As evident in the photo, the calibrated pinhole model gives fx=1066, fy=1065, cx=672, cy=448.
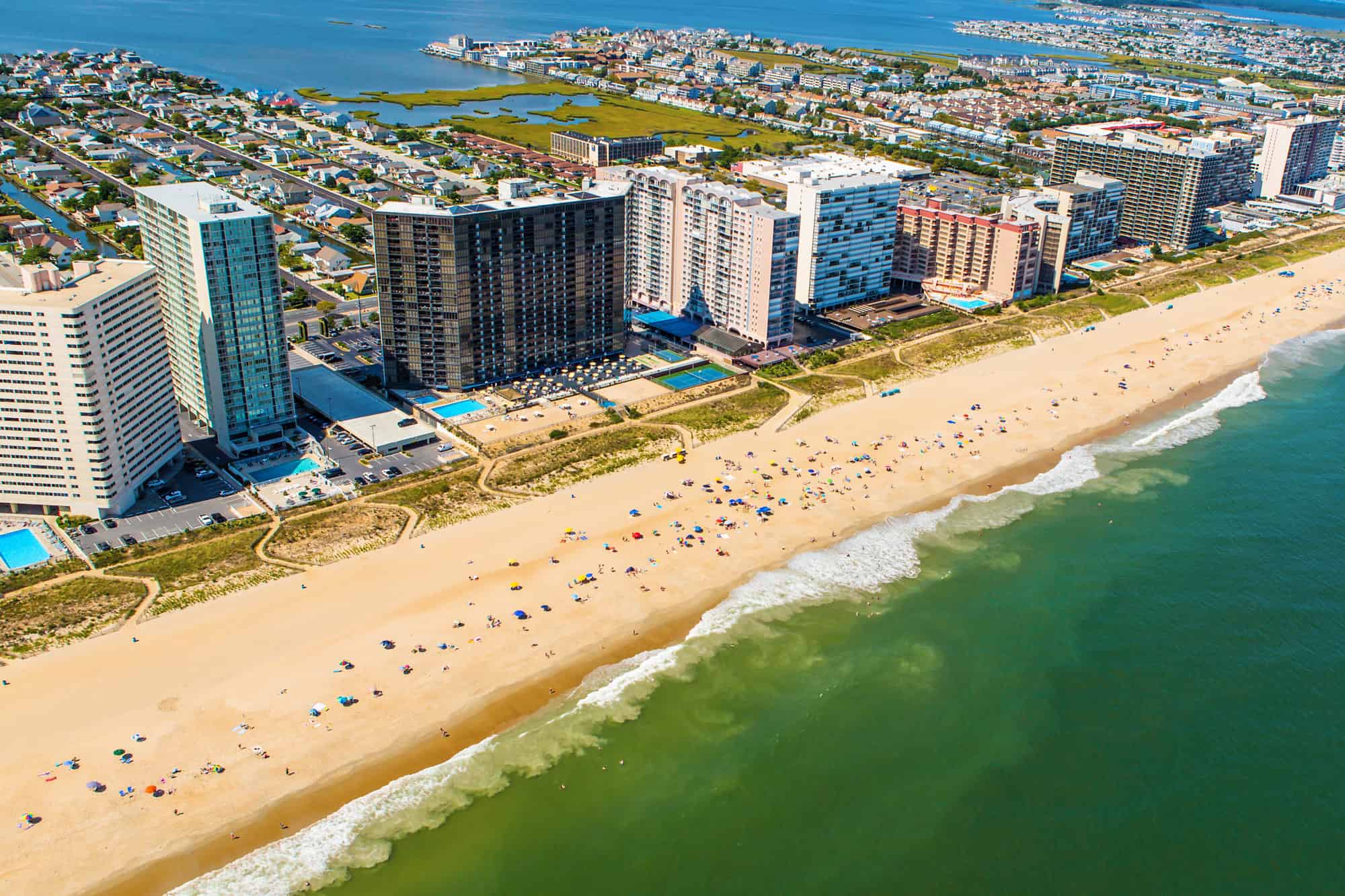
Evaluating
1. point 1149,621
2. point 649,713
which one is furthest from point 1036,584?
point 649,713

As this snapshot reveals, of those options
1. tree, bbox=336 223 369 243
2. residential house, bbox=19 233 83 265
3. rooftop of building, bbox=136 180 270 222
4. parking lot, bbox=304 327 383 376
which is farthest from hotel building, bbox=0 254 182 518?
tree, bbox=336 223 369 243

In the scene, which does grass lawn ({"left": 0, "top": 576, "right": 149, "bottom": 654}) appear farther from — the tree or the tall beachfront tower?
the tree

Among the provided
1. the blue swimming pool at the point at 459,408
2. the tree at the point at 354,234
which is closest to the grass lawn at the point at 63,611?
the blue swimming pool at the point at 459,408

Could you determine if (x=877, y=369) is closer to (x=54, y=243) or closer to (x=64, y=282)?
(x=64, y=282)

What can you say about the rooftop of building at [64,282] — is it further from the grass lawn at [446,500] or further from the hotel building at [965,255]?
the hotel building at [965,255]

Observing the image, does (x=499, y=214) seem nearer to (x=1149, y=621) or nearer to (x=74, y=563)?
(x=74, y=563)

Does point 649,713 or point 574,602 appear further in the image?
point 574,602
